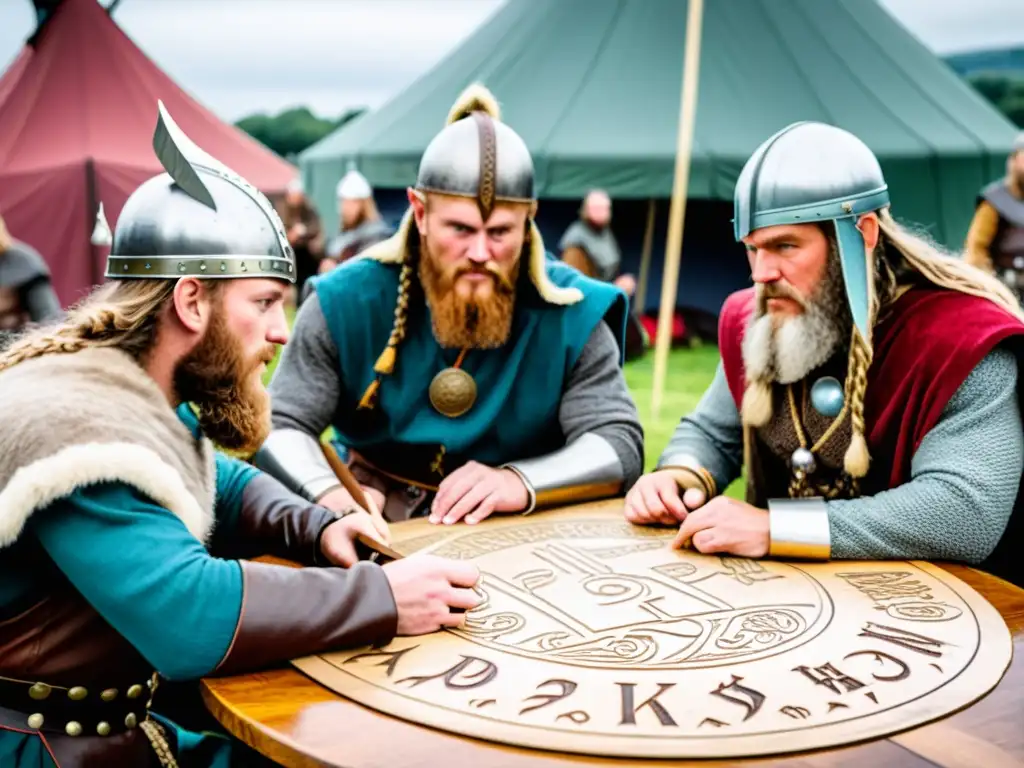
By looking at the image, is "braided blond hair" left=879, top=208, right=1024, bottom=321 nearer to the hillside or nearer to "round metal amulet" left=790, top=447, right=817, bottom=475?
"round metal amulet" left=790, top=447, right=817, bottom=475

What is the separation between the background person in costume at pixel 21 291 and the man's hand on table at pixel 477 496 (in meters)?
3.08

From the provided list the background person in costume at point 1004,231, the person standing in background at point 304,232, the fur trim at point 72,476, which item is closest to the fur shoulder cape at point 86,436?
the fur trim at point 72,476

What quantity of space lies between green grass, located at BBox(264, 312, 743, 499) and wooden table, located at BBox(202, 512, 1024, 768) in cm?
338

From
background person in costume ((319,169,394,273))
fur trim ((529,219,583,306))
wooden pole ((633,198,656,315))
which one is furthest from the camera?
wooden pole ((633,198,656,315))

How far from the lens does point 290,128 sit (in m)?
30.8

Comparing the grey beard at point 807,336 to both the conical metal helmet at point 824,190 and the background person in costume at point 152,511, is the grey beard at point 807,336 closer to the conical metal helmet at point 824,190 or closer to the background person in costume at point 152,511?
the conical metal helmet at point 824,190

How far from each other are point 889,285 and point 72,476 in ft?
5.84

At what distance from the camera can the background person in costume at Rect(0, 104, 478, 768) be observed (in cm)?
145

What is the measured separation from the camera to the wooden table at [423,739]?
130cm

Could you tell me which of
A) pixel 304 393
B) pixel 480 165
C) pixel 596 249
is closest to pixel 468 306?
pixel 480 165

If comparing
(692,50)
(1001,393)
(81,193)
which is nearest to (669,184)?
(692,50)

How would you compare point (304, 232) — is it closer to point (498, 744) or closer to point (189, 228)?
point (189, 228)

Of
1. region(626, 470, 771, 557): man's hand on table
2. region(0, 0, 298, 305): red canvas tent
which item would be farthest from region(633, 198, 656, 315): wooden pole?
region(626, 470, 771, 557): man's hand on table

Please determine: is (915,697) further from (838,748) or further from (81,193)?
(81,193)
